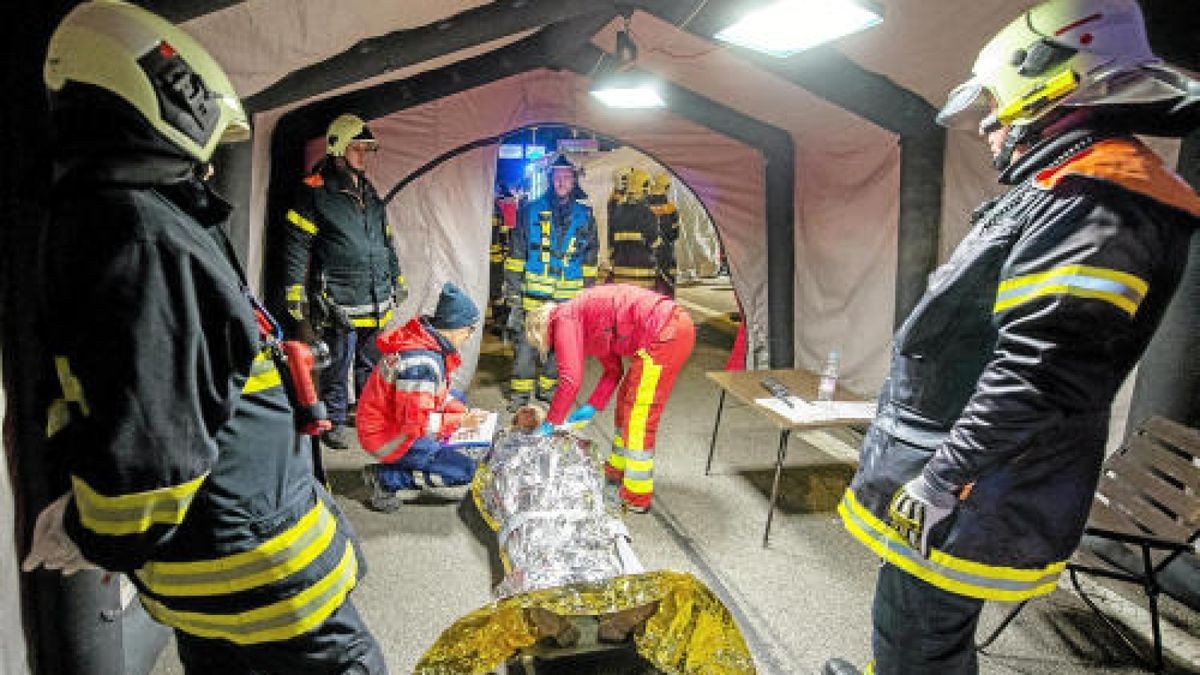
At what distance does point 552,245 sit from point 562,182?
1.83 feet

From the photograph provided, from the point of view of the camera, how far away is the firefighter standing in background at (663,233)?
340 inches

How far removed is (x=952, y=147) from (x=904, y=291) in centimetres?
96

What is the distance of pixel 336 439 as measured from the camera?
4738 millimetres

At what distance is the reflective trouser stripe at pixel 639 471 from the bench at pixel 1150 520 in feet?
5.75

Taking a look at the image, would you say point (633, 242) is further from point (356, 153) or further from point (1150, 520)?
point (1150, 520)

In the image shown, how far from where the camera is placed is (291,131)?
179 inches

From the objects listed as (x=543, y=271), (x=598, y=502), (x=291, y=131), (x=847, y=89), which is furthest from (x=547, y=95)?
(x=598, y=502)

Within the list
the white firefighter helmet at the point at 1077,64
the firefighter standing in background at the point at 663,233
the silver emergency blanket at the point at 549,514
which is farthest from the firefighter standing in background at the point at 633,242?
the white firefighter helmet at the point at 1077,64

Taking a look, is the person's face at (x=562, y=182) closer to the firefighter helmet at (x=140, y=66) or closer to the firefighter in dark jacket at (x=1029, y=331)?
the firefighter in dark jacket at (x=1029, y=331)

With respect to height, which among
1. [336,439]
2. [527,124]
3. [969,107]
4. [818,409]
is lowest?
[336,439]

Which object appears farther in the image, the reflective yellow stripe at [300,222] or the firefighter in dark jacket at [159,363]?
the reflective yellow stripe at [300,222]

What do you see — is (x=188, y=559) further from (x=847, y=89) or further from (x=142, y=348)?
(x=847, y=89)

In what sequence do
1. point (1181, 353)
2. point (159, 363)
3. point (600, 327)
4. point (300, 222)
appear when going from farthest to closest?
point (300, 222), point (600, 327), point (1181, 353), point (159, 363)

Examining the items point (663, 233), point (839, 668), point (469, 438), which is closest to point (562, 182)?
point (469, 438)
